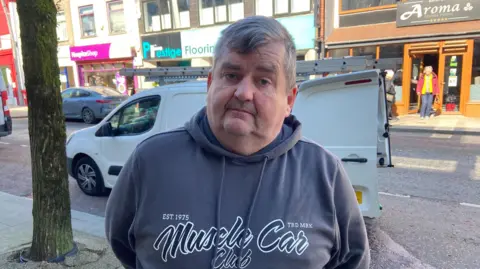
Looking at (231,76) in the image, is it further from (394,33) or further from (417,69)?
(417,69)

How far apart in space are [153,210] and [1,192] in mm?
6204

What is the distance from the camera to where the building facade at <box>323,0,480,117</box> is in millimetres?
13203

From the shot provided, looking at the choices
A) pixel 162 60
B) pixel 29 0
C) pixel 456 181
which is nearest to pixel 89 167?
pixel 29 0

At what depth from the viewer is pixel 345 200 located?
1.49m

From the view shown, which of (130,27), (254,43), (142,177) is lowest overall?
(142,177)

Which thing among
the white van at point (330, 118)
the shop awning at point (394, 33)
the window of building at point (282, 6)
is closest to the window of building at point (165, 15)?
the window of building at point (282, 6)

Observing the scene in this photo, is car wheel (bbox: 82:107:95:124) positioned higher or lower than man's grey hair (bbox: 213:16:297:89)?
lower

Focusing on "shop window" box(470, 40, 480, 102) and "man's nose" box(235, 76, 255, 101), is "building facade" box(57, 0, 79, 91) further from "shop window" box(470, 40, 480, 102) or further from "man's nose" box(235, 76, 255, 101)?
"man's nose" box(235, 76, 255, 101)

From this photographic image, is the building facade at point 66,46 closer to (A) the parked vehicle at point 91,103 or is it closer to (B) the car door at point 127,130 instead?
(A) the parked vehicle at point 91,103

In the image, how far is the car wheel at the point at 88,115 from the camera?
1530 centimetres

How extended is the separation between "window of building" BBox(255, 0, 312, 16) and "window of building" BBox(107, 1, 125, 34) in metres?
8.78

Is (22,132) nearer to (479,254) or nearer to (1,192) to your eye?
(1,192)

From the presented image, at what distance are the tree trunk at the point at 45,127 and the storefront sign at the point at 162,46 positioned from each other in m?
17.5

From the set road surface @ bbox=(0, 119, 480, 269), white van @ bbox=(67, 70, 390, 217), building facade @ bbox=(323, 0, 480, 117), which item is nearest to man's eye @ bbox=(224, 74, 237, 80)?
white van @ bbox=(67, 70, 390, 217)
